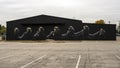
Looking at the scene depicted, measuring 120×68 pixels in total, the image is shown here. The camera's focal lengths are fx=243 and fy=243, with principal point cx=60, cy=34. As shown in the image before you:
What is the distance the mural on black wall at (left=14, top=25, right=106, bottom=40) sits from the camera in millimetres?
57438

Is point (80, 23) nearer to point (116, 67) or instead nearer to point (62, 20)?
point (62, 20)

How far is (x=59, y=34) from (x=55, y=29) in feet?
5.10

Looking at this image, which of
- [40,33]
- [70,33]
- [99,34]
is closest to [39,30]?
[40,33]

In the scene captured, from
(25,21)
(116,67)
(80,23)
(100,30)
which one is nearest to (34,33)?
(25,21)

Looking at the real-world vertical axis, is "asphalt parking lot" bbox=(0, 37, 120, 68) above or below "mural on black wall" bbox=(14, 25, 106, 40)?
above

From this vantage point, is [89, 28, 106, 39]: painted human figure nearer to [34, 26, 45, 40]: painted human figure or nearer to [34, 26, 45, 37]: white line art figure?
[34, 26, 45, 40]: painted human figure

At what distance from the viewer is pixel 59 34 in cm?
5772

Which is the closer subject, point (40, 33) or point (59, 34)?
point (59, 34)

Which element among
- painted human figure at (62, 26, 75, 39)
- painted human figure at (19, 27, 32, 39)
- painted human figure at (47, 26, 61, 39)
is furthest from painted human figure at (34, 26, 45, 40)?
painted human figure at (62, 26, 75, 39)

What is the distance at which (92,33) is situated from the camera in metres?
58.8

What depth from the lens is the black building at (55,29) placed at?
57531 mm

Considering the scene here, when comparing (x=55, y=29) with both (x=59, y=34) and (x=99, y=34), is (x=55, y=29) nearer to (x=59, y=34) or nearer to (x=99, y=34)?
(x=59, y=34)

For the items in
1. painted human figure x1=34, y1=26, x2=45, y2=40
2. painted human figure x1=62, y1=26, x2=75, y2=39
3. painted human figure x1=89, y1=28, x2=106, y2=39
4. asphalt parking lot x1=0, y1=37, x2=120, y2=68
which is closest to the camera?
asphalt parking lot x1=0, y1=37, x2=120, y2=68

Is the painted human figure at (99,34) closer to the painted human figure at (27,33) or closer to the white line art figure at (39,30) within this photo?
the white line art figure at (39,30)
